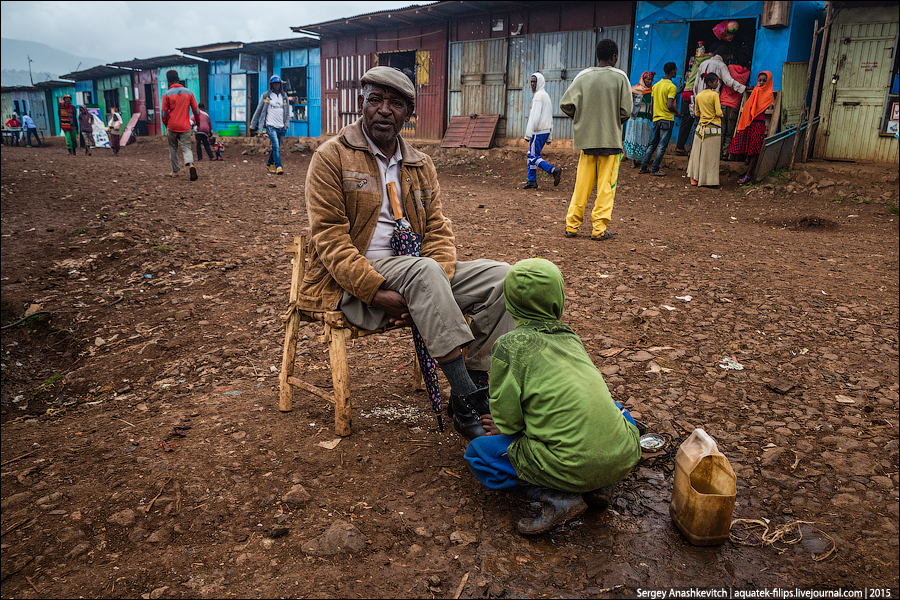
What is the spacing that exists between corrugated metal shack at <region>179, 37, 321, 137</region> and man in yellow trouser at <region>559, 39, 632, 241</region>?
14.0 meters

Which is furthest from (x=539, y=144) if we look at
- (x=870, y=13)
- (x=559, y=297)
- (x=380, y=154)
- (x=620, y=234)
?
(x=559, y=297)

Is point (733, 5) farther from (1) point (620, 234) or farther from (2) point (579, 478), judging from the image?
(2) point (579, 478)

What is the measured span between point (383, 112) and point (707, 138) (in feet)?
27.3

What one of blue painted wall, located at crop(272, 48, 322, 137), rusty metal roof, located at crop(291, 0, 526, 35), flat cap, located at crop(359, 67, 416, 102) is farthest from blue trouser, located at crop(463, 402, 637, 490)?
blue painted wall, located at crop(272, 48, 322, 137)

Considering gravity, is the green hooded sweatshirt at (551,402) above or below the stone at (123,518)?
above

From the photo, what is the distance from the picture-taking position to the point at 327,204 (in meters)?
2.61

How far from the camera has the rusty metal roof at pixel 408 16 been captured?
44.3 ft

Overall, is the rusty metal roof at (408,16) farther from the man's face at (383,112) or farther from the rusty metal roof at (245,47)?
the man's face at (383,112)

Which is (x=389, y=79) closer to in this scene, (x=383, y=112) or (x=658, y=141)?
(x=383, y=112)

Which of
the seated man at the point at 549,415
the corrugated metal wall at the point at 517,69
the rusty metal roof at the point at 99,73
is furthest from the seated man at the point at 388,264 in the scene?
the rusty metal roof at the point at 99,73

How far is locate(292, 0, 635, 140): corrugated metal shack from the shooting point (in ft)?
41.3

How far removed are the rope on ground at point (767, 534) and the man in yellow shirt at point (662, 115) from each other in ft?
30.9

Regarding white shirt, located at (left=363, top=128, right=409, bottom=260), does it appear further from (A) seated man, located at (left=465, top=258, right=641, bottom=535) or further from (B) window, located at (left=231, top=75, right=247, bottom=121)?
(B) window, located at (left=231, top=75, right=247, bottom=121)

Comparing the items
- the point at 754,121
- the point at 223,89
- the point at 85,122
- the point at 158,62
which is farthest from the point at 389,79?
the point at 158,62
